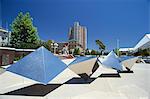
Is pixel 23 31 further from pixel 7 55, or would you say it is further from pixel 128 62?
pixel 128 62

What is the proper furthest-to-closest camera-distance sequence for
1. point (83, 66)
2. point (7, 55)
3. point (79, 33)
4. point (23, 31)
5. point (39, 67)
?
point (23, 31), point (79, 33), point (7, 55), point (83, 66), point (39, 67)

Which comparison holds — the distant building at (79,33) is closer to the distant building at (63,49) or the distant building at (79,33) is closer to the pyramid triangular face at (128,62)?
the pyramid triangular face at (128,62)

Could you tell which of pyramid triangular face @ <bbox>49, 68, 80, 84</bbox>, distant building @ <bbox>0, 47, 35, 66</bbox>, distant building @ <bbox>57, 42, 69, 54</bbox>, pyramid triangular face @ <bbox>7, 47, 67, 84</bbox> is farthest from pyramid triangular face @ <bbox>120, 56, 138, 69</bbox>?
distant building @ <bbox>57, 42, 69, 54</bbox>

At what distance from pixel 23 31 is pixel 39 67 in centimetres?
2255

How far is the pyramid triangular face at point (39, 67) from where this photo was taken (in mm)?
6578

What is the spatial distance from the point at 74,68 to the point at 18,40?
57.0ft

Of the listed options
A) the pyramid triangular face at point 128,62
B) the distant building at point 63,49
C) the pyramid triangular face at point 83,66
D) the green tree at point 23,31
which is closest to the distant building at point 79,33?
the pyramid triangular face at point 128,62

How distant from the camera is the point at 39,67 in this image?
22.2 feet

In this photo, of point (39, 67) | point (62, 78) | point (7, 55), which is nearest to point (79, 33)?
point (7, 55)

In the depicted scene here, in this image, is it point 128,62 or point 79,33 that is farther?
point 79,33

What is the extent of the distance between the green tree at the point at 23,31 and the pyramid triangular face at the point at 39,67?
20037 millimetres

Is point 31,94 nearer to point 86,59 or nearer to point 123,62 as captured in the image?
point 86,59

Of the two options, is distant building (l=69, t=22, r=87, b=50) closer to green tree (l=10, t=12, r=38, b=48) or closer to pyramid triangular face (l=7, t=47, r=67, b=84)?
green tree (l=10, t=12, r=38, b=48)

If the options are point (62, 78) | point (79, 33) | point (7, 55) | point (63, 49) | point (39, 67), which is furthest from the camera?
point (63, 49)
